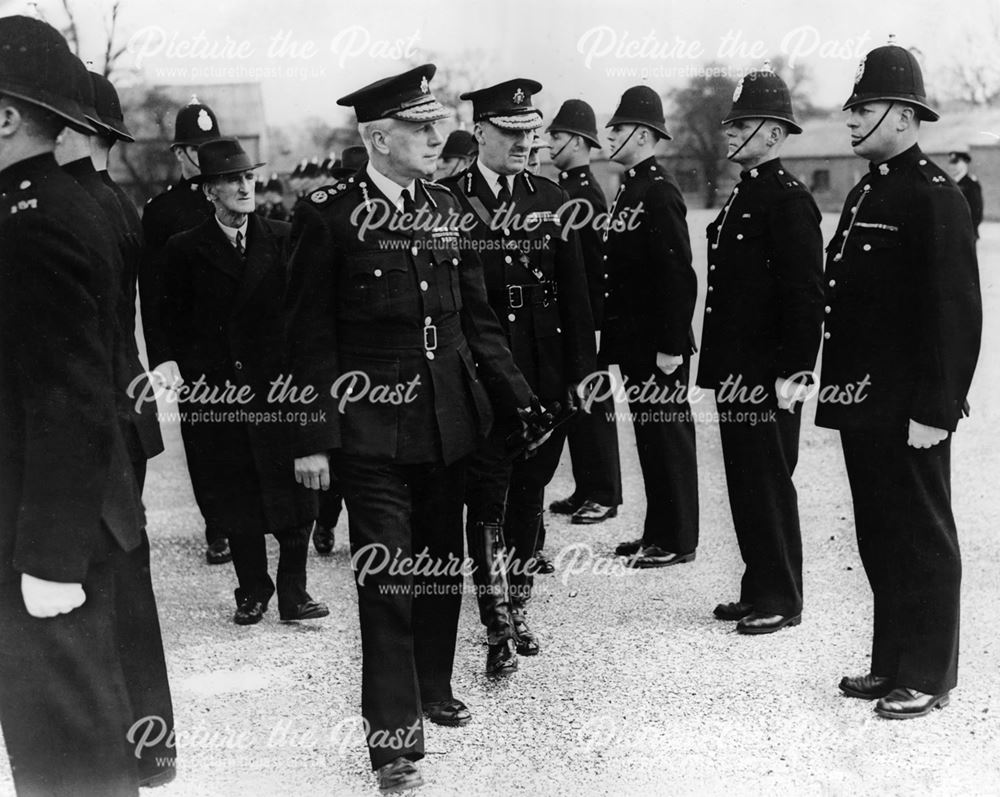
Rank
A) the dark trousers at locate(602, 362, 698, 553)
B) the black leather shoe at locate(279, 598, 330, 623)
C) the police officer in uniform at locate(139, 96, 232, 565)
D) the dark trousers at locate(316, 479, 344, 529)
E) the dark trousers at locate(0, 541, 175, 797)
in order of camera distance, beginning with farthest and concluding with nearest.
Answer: the dark trousers at locate(316, 479, 344, 529)
the dark trousers at locate(602, 362, 698, 553)
the police officer in uniform at locate(139, 96, 232, 565)
the black leather shoe at locate(279, 598, 330, 623)
the dark trousers at locate(0, 541, 175, 797)

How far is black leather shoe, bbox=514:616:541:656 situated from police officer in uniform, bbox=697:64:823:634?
37.6 inches

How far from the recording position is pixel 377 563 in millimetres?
3762

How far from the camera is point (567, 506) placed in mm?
7273

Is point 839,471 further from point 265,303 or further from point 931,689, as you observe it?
point 265,303

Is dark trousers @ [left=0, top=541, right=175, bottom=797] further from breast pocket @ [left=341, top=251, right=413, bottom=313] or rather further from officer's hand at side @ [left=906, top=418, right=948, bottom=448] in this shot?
officer's hand at side @ [left=906, top=418, right=948, bottom=448]

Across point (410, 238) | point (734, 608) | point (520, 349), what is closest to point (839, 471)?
point (734, 608)

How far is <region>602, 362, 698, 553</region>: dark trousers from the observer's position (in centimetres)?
616

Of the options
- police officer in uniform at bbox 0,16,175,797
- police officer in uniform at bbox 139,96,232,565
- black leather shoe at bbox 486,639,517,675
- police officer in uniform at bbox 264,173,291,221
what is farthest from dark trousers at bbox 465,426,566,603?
police officer in uniform at bbox 264,173,291,221

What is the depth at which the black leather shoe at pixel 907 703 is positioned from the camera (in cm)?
409

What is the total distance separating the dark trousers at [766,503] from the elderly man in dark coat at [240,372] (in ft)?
6.85

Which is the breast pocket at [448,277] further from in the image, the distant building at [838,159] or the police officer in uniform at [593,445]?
the distant building at [838,159]

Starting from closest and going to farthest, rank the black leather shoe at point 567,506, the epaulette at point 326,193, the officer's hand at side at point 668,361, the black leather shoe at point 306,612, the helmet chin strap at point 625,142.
→ the epaulette at point 326,193
the black leather shoe at point 306,612
the officer's hand at side at point 668,361
the helmet chin strap at point 625,142
the black leather shoe at point 567,506

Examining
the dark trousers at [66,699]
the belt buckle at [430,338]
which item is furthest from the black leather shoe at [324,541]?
the dark trousers at [66,699]

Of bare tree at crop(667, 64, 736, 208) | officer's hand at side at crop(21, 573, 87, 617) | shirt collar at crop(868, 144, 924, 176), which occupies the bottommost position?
officer's hand at side at crop(21, 573, 87, 617)
